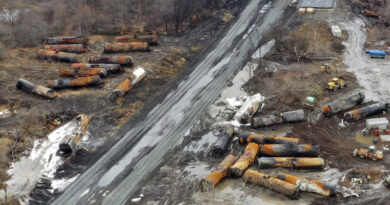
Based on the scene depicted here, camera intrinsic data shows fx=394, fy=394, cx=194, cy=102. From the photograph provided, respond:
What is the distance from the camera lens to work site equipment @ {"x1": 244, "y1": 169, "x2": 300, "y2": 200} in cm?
3225

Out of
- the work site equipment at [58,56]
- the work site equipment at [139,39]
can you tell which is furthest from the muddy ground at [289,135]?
the work site equipment at [58,56]

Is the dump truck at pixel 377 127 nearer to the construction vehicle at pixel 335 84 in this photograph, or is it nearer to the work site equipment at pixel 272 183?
the construction vehicle at pixel 335 84

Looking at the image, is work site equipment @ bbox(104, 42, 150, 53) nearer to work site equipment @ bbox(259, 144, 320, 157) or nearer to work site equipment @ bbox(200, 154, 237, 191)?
work site equipment @ bbox(200, 154, 237, 191)

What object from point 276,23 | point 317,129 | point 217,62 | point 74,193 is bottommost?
point 74,193

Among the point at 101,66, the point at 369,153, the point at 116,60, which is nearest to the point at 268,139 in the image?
the point at 369,153

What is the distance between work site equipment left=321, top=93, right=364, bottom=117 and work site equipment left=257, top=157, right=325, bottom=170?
9255 millimetres

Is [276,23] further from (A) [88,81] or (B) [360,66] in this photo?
(A) [88,81]

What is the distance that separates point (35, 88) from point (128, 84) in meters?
11.3

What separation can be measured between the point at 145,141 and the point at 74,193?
939 cm

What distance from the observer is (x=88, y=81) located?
164ft

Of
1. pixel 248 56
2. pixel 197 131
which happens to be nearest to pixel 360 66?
pixel 248 56

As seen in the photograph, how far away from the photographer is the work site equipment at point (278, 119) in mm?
42375

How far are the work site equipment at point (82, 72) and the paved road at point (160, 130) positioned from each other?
31.6ft

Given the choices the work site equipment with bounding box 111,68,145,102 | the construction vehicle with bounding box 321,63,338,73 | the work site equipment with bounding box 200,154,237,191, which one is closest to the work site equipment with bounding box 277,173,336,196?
the work site equipment with bounding box 200,154,237,191
